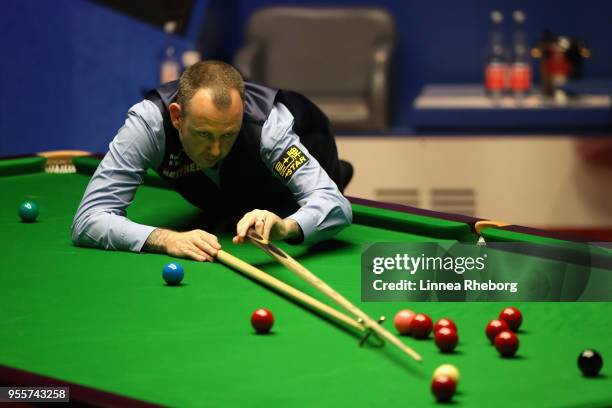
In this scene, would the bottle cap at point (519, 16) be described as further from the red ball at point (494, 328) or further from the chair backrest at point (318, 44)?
the red ball at point (494, 328)

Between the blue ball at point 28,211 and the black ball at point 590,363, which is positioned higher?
the black ball at point 590,363

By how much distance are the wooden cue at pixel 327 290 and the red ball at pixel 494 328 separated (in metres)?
0.17

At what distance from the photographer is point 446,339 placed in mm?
2045

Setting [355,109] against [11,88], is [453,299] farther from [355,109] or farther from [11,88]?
[355,109]

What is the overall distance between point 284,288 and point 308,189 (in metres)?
0.64

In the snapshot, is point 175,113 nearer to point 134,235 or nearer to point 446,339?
point 134,235

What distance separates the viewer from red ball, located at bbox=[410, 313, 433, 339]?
2135 millimetres

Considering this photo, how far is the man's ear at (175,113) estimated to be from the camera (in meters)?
3.00

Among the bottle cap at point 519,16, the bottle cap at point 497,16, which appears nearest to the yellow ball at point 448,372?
the bottle cap at point 519,16

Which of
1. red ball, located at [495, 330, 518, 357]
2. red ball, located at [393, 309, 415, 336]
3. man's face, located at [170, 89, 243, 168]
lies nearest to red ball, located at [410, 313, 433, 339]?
red ball, located at [393, 309, 415, 336]

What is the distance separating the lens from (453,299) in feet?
7.90

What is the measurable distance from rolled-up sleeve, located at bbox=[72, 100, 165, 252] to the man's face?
0.38 ft

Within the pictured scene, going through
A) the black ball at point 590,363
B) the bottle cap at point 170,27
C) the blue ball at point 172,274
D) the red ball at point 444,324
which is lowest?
the bottle cap at point 170,27

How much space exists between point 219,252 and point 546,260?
78cm
